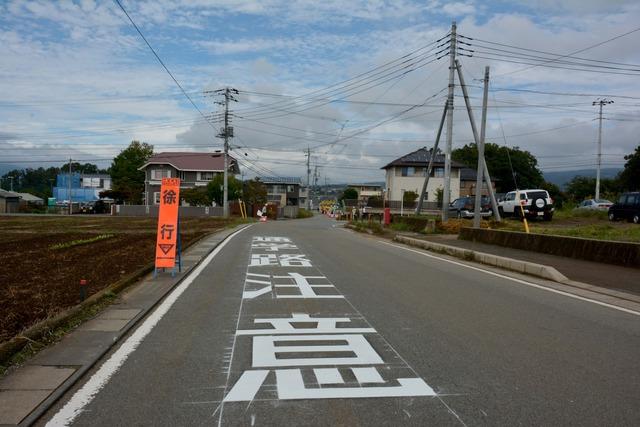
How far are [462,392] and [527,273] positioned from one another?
9155 millimetres

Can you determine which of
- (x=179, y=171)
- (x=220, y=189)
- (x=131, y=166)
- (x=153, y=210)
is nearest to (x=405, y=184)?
(x=220, y=189)

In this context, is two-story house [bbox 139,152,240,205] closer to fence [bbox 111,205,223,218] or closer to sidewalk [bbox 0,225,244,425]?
fence [bbox 111,205,223,218]

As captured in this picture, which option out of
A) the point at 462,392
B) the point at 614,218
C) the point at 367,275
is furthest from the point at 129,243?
the point at 614,218

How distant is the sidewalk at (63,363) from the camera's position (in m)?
Answer: 4.36

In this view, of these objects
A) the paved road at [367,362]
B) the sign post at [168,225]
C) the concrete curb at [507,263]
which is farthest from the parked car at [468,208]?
the sign post at [168,225]

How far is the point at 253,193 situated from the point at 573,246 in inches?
2492

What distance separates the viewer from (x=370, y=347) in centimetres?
611

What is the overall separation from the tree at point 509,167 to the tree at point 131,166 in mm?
54985

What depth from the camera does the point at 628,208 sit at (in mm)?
28062

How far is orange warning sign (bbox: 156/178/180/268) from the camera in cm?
1160

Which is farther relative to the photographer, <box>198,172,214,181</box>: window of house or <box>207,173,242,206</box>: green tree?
<box>198,172,214,181</box>: window of house

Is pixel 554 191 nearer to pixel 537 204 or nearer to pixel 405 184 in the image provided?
pixel 405 184

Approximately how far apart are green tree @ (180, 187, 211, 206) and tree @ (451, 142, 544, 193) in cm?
4353

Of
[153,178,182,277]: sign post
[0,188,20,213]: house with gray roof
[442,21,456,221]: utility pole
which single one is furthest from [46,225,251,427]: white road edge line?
[0,188,20,213]: house with gray roof
